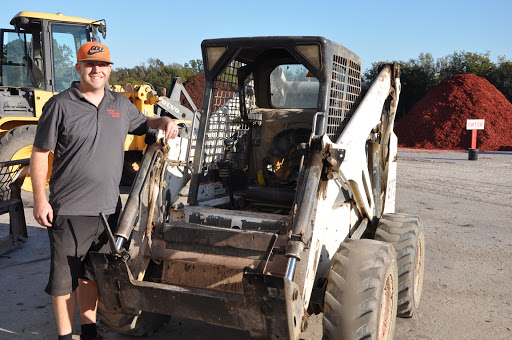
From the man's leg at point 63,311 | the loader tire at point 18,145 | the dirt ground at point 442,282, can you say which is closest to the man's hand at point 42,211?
the man's leg at point 63,311

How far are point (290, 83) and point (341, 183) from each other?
201 cm

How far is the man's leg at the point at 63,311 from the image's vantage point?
3.22 m

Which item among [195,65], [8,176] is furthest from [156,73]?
[8,176]

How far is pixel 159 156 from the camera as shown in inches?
144

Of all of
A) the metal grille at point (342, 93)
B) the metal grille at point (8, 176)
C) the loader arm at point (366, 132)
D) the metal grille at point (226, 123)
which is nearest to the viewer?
the loader arm at point (366, 132)

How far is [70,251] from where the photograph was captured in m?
3.21

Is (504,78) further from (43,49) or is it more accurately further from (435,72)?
(43,49)

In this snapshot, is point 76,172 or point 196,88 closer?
point 76,172

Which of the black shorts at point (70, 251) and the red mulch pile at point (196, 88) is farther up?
the red mulch pile at point (196, 88)

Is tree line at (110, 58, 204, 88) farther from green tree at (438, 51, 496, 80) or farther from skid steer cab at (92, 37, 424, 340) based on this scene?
skid steer cab at (92, 37, 424, 340)

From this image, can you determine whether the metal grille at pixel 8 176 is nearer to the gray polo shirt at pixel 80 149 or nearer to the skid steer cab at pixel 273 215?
the skid steer cab at pixel 273 215

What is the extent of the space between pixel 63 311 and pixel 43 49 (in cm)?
692

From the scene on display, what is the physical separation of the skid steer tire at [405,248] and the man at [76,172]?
2265mm

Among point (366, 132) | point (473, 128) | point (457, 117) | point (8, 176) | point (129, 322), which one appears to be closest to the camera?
point (129, 322)
